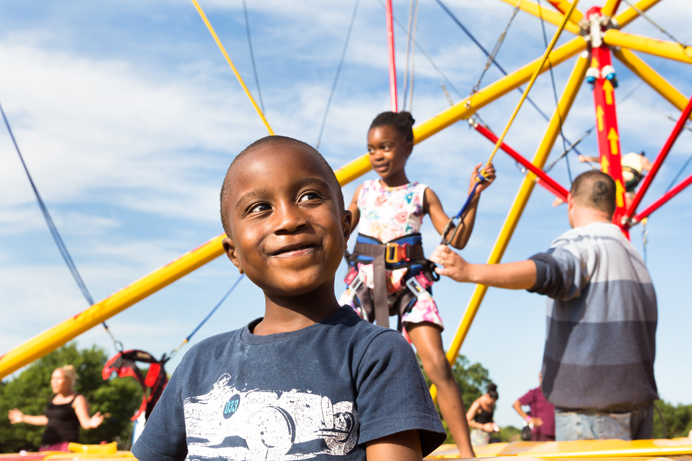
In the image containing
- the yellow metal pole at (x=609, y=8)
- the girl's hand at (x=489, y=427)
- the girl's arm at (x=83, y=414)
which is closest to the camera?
the girl's arm at (x=83, y=414)

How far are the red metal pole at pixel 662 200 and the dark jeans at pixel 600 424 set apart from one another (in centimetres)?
253

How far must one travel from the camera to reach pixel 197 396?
1.03m

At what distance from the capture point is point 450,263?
2268 mm

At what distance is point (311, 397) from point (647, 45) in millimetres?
5070

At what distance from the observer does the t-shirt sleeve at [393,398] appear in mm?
881

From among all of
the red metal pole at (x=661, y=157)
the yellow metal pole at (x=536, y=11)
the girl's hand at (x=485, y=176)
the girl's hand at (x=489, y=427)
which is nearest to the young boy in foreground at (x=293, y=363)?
the girl's hand at (x=485, y=176)

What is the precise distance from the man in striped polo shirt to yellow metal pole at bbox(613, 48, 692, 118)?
3.49 meters

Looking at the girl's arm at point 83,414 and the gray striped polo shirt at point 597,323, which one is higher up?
the girl's arm at point 83,414

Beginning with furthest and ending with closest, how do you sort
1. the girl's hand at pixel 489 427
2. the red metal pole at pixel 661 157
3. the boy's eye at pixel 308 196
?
the girl's hand at pixel 489 427 < the red metal pole at pixel 661 157 < the boy's eye at pixel 308 196

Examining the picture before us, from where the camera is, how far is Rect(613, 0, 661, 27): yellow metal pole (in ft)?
17.5

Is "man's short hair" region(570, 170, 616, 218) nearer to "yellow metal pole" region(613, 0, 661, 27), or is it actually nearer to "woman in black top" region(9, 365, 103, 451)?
"yellow metal pole" region(613, 0, 661, 27)

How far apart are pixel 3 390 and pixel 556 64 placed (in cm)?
2762

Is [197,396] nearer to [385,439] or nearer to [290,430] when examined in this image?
[290,430]

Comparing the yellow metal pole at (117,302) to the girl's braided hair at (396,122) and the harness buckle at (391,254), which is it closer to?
the girl's braided hair at (396,122)
